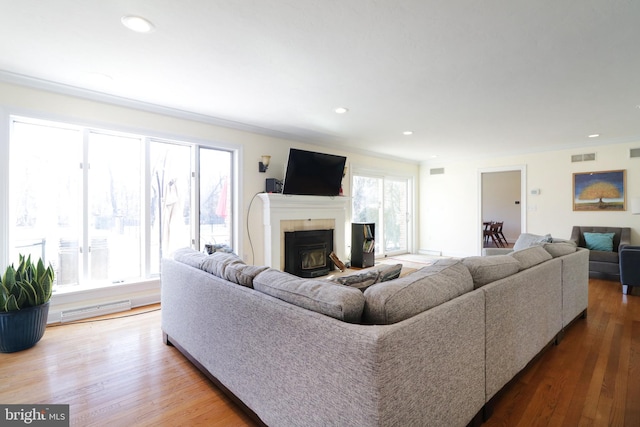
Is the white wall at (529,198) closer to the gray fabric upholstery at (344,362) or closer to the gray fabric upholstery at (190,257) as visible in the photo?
the gray fabric upholstery at (344,362)

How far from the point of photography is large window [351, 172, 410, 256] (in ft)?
20.6

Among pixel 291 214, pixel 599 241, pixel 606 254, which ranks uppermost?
pixel 291 214

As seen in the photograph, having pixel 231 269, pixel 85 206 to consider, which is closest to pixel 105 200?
pixel 85 206

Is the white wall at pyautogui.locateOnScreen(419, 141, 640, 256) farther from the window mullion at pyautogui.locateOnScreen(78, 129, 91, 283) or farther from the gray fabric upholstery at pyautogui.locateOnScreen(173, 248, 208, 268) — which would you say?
the window mullion at pyautogui.locateOnScreen(78, 129, 91, 283)

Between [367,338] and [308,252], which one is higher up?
[367,338]

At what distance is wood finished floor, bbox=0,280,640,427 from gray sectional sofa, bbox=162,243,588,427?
0.47 ft

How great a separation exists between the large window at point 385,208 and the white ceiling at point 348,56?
2.41 meters

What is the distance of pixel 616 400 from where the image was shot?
1764 mm

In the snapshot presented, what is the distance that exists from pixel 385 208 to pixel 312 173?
2.66 metres

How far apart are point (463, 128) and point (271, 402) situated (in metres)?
4.37

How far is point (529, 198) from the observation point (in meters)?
5.96

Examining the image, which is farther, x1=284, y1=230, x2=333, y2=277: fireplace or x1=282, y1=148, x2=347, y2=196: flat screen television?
x1=284, y1=230, x2=333, y2=277: fireplace

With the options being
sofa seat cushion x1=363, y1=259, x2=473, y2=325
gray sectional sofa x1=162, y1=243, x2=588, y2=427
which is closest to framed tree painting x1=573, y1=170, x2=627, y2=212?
gray sectional sofa x1=162, y1=243, x2=588, y2=427

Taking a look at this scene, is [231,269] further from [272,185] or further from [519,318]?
[272,185]
